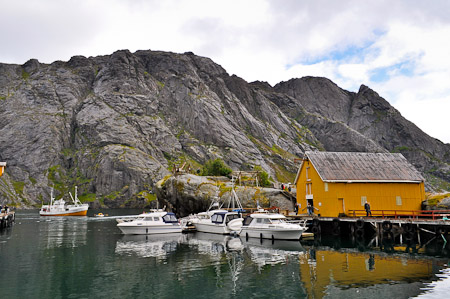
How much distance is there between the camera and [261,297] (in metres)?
19.6

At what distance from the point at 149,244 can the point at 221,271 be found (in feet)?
61.2

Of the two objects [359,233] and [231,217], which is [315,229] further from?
[231,217]

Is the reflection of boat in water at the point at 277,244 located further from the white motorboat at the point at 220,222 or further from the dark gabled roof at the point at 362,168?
the dark gabled roof at the point at 362,168

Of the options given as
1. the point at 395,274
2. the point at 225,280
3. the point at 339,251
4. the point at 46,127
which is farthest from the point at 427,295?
the point at 46,127

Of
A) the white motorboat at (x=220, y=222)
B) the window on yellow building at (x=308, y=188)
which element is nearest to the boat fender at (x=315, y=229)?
the window on yellow building at (x=308, y=188)

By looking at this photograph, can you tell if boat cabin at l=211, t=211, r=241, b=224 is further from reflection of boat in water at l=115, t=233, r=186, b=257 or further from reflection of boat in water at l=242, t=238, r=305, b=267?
reflection of boat in water at l=242, t=238, r=305, b=267

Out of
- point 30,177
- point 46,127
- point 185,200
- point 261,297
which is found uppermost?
point 46,127

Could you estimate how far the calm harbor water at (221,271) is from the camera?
20.7 m

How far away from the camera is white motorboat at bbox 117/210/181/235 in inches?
2020

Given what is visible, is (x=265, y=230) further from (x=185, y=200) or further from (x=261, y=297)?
(x=185, y=200)

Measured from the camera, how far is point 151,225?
5138 centimetres

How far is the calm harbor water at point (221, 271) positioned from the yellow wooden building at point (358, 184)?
392 inches

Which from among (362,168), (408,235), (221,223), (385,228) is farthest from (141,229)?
(408,235)

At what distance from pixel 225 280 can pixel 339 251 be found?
663 inches
